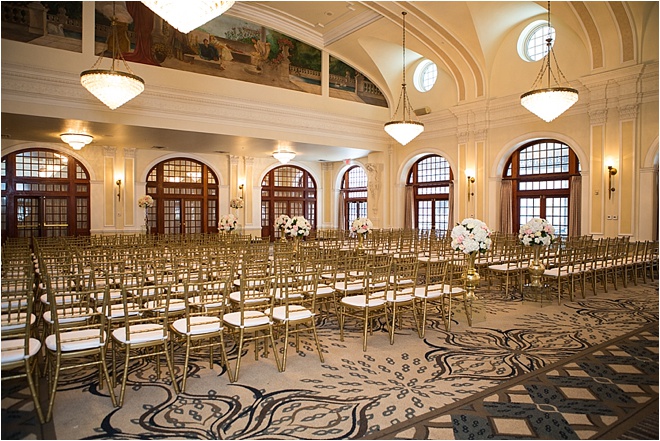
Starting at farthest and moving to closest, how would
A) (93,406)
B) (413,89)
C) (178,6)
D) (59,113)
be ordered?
(413,89), (59,113), (178,6), (93,406)

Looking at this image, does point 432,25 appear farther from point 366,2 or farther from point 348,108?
point 348,108

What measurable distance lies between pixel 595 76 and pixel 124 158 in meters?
16.2

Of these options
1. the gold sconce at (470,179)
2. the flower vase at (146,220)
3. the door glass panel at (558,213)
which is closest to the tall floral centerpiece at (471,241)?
the door glass panel at (558,213)

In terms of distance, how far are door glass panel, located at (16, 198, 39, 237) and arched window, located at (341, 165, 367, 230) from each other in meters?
13.3

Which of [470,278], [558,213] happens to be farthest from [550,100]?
[558,213]

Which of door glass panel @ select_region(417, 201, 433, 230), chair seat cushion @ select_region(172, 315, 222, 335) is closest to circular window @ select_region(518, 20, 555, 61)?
door glass panel @ select_region(417, 201, 433, 230)

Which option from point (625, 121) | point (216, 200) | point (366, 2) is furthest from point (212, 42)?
point (625, 121)

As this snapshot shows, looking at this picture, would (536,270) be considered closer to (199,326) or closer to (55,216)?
(199,326)

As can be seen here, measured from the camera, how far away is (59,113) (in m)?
11.5

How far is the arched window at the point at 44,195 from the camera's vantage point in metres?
15.9

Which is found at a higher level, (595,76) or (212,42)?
(212,42)

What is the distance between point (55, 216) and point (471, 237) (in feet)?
52.5

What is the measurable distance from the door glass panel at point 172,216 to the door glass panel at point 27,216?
15.1ft

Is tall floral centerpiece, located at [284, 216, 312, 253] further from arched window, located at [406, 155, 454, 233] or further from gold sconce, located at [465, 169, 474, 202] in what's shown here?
arched window, located at [406, 155, 454, 233]
